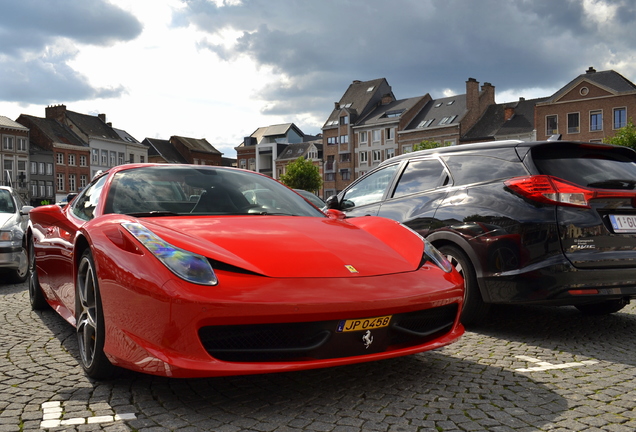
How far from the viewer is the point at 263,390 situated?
3324 mm

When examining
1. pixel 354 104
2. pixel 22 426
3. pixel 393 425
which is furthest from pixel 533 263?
pixel 354 104

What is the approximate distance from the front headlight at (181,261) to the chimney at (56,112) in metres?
84.3

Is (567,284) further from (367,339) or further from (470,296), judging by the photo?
(367,339)

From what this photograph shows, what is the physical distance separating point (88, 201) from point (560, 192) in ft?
11.4

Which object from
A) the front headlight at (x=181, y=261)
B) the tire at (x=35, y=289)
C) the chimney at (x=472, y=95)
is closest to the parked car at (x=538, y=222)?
the front headlight at (x=181, y=261)

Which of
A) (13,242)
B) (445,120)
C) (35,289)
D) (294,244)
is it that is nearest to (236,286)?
(294,244)

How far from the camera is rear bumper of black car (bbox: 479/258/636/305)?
14.7 ft

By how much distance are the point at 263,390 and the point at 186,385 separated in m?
0.45

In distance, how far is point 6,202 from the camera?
932 cm

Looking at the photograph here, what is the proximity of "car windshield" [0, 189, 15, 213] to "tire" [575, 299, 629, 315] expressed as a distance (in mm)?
7805

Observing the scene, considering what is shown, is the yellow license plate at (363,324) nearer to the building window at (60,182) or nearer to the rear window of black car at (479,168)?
the rear window of black car at (479,168)

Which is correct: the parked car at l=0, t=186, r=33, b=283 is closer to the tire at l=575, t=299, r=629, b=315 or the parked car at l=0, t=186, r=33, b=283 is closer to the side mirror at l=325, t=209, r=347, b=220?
the side mirror at l=325, t=209, r=347, b=220

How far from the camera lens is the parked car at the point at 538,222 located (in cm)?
451

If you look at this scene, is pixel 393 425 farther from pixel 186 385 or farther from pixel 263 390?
pixel 186 385
